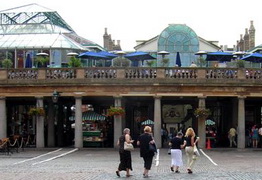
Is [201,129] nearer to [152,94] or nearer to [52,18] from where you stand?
[152,94]

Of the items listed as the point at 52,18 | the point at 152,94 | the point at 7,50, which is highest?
the point at 52,18

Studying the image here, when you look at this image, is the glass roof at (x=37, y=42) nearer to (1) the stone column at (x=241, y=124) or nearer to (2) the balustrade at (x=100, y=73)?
(2) the balustrade at (x=100, y=73)

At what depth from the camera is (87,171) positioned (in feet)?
69.3

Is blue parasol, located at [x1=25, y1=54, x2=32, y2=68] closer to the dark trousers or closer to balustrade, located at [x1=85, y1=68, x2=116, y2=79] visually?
balustrade, located at [x1=85, y1=68, x2=116, y2=79]

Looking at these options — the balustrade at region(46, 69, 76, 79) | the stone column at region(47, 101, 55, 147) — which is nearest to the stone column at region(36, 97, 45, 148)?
the balustrade at region(46, 69, 76, 79)

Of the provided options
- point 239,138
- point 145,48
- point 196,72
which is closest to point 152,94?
point 196,72

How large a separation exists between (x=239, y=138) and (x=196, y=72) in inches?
193

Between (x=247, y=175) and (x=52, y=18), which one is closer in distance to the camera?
(x=247, y=175)

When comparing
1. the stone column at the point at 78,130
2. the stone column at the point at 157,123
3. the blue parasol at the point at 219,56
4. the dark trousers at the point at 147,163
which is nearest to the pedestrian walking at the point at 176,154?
the dark trousers at the point at 147,163

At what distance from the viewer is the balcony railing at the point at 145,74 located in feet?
118

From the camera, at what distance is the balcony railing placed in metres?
A: 35.8

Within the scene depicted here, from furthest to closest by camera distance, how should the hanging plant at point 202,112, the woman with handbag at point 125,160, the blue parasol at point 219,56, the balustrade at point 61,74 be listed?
the blue parasol at point 219,56
the balustrade at point 61,74
the hanging plant at point 202,112
the woman with handbag at point 125,160

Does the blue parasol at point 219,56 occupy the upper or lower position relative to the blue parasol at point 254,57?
upper

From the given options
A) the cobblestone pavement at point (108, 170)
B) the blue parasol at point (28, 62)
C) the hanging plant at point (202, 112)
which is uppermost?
the blue parasol at point (28, 62)
